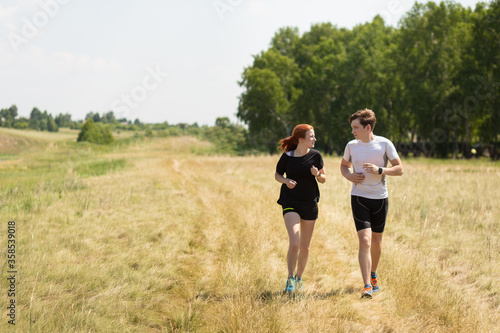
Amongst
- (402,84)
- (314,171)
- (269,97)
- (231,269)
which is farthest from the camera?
(269,97)

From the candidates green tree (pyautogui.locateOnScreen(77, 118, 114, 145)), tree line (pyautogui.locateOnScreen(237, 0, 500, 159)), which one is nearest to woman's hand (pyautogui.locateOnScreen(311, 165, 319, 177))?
tree line (pyautogui.locateOnScreen(237, 0, 500, 159))

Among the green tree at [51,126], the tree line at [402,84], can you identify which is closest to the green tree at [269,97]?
the tree line at [402,84]

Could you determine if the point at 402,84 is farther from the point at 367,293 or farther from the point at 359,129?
the point at 367,293

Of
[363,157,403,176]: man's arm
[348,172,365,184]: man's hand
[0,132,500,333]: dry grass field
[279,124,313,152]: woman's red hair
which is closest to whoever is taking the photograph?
[0,132,500,333]: dry grass field

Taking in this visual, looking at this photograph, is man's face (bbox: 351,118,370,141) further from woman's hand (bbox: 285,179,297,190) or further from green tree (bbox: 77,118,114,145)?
green tree (bbox: 77,118,114,145)

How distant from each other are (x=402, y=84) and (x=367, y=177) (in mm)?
40795

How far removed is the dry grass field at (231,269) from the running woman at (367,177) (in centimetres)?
60

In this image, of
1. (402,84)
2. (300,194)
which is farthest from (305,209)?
(402,84)

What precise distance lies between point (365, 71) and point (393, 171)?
41.9 meters

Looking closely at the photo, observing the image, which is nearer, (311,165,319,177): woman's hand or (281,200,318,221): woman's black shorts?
(311,165,319,177): woman's hand

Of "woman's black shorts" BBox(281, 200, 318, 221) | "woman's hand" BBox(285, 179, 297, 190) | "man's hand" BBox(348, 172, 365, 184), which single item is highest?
"man's hand" BBox(348, 172, 365, 184)

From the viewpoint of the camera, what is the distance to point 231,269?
18.5 feet

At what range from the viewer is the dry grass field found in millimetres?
4152

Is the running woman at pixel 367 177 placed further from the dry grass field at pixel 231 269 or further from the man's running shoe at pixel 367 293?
the dry grass field at pixel 231 269
